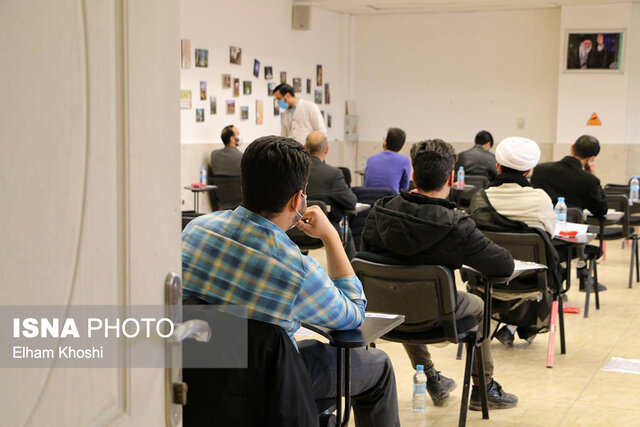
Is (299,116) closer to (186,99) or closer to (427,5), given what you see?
(186,99)

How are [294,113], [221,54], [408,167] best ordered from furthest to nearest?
1. [221,54]
2. [294,113]
3. [408,167]

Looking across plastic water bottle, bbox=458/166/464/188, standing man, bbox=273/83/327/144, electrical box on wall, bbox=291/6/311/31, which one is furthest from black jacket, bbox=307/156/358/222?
electrical box on wall, bbox=291/6/311/31

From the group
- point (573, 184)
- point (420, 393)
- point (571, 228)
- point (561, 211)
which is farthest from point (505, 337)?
point (573, 184)

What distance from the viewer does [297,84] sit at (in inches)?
488

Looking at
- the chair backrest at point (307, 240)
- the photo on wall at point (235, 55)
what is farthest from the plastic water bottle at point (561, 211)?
the photo on wall at point (235, 55)

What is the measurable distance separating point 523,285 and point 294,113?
5.44m

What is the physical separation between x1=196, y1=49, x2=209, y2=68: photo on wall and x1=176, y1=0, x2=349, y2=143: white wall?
5 cm

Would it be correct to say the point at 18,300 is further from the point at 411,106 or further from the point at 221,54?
the point at 411,106

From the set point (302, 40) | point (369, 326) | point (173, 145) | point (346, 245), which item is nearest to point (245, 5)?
point (302, 40)

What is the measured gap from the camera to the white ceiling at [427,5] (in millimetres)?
12039

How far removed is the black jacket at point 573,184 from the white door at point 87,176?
5234 mm

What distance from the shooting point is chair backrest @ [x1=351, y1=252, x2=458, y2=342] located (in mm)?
3426

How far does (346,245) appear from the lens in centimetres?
730

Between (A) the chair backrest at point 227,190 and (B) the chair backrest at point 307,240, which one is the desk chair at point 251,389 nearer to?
(B) the chair backrest at point 307,240
